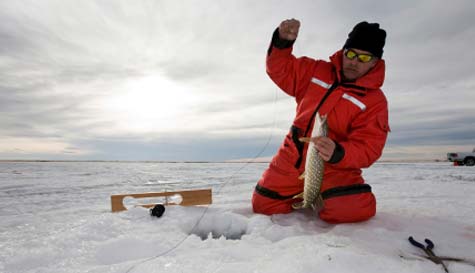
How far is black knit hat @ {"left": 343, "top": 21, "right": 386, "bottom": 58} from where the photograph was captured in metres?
2.57

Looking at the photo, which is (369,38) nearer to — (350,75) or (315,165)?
(350,75)

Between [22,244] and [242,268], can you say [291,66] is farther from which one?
[22,244]

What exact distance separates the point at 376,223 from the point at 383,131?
0.86 m

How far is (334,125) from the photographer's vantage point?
2.74 m

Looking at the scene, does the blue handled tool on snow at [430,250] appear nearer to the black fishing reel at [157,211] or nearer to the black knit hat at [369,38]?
the black knit hat at [369,38]

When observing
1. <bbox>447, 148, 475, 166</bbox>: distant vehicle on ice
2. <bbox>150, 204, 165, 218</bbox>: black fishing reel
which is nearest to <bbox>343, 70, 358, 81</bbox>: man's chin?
<bbox>150, 204, 165, 218</bbox>: black fishing reel

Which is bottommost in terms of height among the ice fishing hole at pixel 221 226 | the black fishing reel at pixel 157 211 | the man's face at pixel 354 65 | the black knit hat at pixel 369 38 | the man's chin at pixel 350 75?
the ice fishing hole at pixel 221 226

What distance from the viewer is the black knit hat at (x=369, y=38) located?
101 inches

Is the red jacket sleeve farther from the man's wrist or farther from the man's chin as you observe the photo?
the man's chin

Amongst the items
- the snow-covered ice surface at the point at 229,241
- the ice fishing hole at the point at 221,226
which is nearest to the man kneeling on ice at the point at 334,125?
the snow-covered ice surface at the point at 229,241

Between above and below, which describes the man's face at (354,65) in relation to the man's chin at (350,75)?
above

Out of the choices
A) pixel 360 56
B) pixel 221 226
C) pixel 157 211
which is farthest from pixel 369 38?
pixel 157 211

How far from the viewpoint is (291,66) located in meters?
2.92

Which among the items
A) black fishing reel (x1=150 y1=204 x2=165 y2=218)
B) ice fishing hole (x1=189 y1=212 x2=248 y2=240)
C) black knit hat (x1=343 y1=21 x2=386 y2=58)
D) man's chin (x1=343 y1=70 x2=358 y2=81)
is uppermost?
black knit hat (x1=343 y1=21 x2=386 y2=58)
